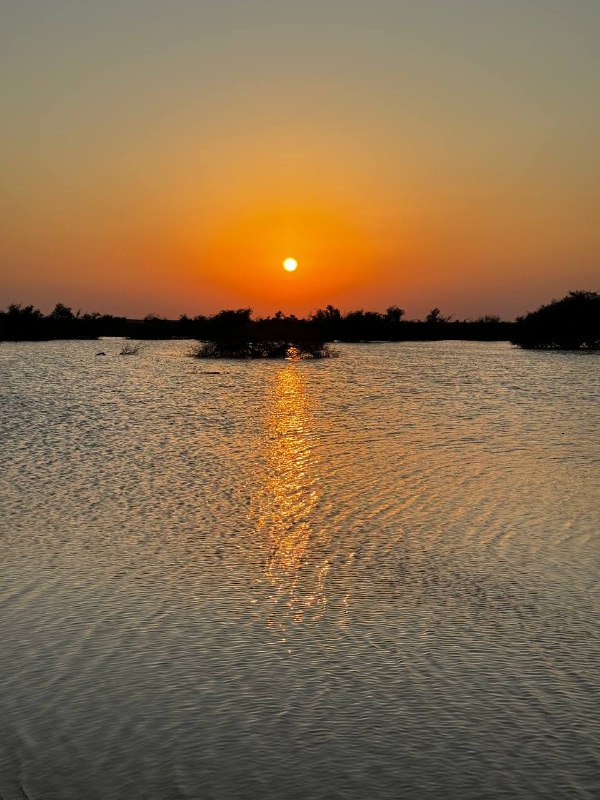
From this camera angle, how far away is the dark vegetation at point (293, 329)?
97.6 m

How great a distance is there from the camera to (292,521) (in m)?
13.2

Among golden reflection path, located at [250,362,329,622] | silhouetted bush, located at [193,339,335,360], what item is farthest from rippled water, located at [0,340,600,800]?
silhouetted bush, located at [193,339,335,360]

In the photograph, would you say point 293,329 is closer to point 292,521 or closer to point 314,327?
point 314,327

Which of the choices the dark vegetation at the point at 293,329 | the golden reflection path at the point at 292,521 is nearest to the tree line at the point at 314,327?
the dark vegetation at the point at 293,329

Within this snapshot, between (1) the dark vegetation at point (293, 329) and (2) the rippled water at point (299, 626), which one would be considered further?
(1) the dark vegetation at point (293, 329)

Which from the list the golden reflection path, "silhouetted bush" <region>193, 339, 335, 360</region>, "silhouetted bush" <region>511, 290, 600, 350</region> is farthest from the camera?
"silhouetted bush" <region>511, 290, 600, 350</region>

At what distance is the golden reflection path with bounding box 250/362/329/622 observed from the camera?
9.33m

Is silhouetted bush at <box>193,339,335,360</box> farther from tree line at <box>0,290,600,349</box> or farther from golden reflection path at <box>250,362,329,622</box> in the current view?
golden reflection path at <box>250,362,329,622</box>

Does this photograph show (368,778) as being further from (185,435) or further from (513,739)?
(185,435)

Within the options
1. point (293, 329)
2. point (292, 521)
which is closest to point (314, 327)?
point (293, 329)

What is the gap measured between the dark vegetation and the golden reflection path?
70.6m

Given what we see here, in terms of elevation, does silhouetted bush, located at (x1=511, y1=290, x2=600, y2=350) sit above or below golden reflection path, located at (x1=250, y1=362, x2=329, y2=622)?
above

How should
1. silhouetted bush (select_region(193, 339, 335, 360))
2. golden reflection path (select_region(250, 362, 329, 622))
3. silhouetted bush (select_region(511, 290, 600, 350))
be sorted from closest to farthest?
golden reflection path (select_region(250, 362, 329, 622)) → silhouetted bush (select_region(193, 339, 335, 360)) → silhouetted bush (select_region(511, 290, 600, 350))

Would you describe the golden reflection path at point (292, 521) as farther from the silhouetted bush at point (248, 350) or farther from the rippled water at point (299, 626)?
the silhouetted bush at point (248, 350)
